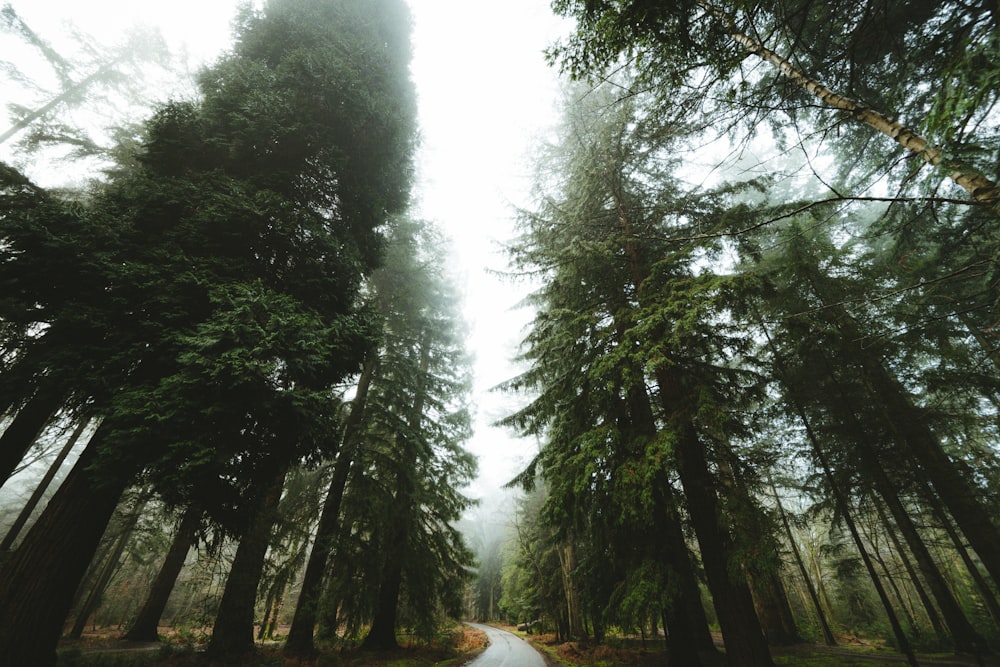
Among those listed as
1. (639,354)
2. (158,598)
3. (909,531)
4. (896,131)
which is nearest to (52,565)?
(639,354)

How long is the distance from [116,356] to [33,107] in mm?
15828

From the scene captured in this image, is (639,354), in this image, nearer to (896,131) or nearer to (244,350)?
(896,131)

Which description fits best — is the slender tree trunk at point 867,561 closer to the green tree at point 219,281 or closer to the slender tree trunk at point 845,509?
the slender tree trunk at point 845,509

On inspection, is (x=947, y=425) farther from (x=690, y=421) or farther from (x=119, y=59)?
(x=119, y=59)

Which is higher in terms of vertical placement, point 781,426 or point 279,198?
point 279,198

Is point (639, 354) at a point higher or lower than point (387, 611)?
higher

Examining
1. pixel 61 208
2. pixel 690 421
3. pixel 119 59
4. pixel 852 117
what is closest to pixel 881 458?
pixel 690 421

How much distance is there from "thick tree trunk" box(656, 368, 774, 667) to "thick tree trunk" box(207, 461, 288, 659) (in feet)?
25.1

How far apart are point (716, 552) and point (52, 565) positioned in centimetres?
926

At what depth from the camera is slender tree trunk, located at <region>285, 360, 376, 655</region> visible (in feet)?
25.7

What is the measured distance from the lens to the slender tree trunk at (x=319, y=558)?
7844 mm

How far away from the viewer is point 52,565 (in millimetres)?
4148

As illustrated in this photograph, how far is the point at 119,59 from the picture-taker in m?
14.2

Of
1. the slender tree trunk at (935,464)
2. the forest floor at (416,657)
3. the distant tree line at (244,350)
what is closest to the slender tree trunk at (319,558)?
the distant tree line at (244,350)
